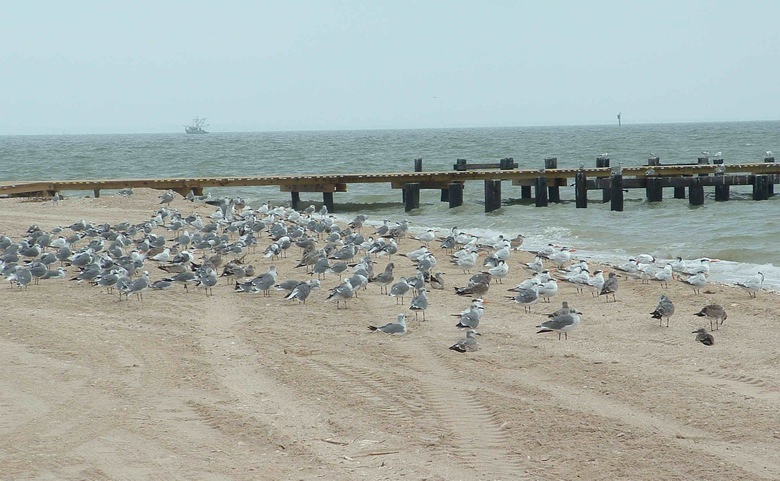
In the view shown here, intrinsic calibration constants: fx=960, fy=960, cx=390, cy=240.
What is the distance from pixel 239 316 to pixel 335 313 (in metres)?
1.15

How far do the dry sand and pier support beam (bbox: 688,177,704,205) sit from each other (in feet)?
53.6

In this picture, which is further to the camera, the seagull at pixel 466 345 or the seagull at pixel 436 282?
the seagull at pixel 436 282

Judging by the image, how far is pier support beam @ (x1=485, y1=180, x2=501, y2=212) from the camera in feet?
91.2

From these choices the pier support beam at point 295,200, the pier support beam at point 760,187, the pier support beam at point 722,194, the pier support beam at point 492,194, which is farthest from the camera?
the pier support beam at point 295,200

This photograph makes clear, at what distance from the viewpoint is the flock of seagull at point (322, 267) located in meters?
12.0

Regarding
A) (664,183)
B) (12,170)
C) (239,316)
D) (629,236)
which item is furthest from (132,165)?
(239,316)

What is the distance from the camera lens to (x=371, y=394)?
→ 315 inches

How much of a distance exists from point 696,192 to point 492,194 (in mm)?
5995

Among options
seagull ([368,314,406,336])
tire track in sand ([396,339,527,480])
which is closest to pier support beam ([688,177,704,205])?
seagull ([368,314,406,336])

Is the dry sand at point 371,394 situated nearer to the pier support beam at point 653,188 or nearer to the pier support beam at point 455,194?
the pier support beam at point 455,194

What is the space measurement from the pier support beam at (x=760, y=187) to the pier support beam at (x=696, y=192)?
6.28 feet

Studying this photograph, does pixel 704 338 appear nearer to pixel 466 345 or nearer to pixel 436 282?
pixel 466 345

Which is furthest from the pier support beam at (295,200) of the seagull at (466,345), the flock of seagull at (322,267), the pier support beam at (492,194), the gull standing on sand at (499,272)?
the seagull at (466,345)

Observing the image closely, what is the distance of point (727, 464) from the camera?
642cm
